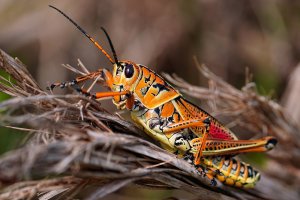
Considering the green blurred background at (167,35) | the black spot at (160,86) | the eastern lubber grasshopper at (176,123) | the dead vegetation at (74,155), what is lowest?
the dead vegetation at (74,155)

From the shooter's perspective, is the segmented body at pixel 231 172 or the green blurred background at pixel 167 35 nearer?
the segmented body at pixel 231 172

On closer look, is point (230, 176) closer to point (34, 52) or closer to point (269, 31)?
point (269, 31)

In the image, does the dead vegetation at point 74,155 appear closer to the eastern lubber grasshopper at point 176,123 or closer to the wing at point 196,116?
the eastern lubber grasshopper at point 176,123

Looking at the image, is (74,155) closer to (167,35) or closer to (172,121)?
(172,121)

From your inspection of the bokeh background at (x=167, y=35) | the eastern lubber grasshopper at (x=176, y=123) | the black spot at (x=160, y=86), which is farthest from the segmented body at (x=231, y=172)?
the bokeh background at (x=167, y=35)

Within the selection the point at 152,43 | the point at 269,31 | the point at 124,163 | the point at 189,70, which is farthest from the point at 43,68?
the point at 124,163
